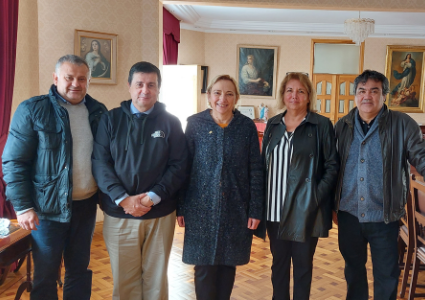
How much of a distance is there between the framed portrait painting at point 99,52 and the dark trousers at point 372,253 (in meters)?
2.69

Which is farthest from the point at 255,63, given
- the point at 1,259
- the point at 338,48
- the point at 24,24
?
the point at 1,259

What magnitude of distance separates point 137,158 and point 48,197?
50 centimetres

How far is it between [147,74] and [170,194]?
64cm

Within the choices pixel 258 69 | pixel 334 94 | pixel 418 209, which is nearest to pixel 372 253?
pixel 418 209

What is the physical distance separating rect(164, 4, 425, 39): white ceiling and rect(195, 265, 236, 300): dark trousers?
19.0ft

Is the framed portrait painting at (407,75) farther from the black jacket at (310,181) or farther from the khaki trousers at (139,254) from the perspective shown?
the khaki trousers at (139,254)

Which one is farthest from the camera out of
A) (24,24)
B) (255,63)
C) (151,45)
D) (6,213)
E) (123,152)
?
(255,63)

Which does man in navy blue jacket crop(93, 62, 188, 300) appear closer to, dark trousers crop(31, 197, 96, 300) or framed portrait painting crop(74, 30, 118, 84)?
dark trousers crop(31, 197, 96, 300)

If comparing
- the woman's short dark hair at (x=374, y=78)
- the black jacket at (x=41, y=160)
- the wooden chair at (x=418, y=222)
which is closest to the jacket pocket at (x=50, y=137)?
the black jacket at (x=41, y=160)

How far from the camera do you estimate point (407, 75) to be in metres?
8.71

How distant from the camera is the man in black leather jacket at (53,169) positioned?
79.3 inches

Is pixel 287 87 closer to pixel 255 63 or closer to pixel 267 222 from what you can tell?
pixel 267 222

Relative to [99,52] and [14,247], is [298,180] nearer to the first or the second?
[14,247]

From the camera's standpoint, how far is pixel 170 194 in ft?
6.86
